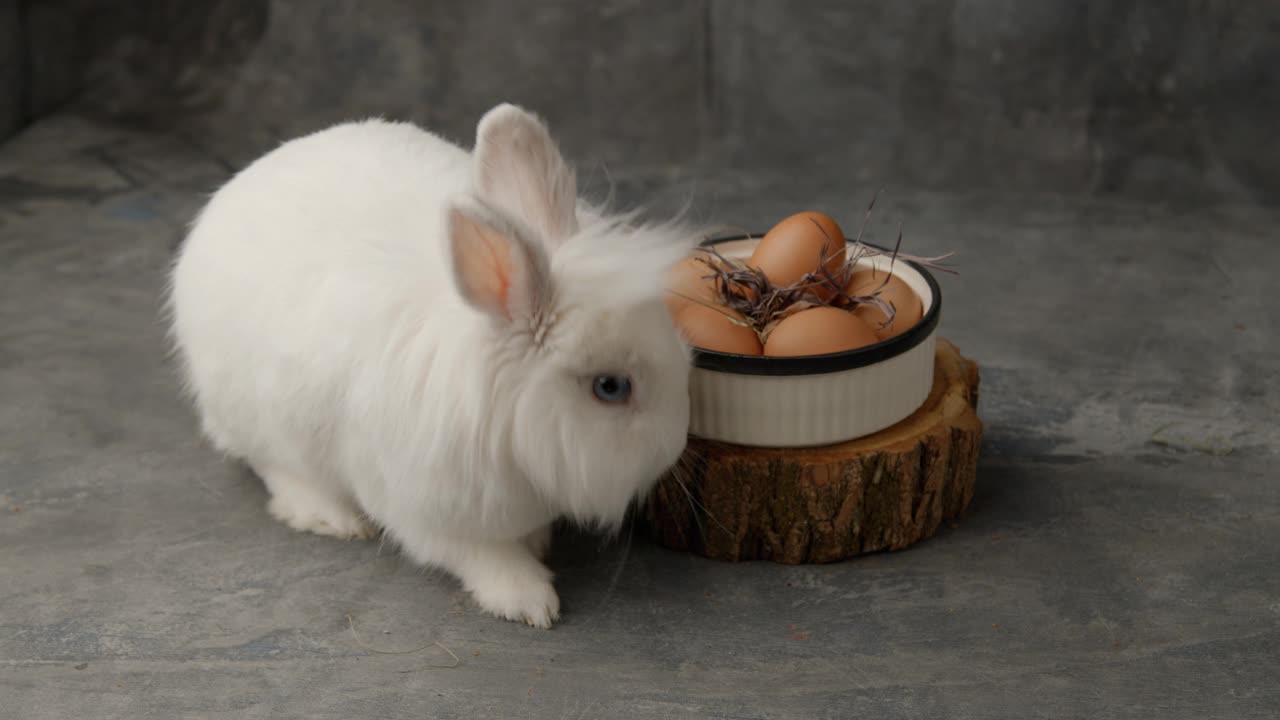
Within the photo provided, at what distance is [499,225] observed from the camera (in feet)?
7.52

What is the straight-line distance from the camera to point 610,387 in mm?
2512

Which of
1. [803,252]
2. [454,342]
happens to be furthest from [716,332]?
[454,342]

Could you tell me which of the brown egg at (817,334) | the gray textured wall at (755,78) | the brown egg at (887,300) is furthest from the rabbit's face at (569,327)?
the gray textured wall at (755,78)

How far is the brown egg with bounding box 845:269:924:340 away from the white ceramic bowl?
6cm

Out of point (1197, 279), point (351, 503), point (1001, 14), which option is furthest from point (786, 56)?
point (351, 503)

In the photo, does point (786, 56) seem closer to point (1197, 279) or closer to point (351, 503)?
point (1197, 279)

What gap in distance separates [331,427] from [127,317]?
1878 millimetres

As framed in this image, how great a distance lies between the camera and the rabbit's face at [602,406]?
2.46 metres

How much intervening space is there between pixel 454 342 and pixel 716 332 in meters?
0.63

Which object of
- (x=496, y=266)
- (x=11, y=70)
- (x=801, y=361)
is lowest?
(x=11, y=70)

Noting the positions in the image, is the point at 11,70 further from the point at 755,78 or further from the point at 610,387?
the point at 610,387

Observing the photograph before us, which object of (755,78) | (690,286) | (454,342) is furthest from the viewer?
(755,78)

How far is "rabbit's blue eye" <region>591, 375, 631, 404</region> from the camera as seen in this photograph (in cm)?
250

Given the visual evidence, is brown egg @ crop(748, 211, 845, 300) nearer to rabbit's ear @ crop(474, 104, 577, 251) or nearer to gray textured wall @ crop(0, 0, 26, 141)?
rabbit's ear @ crop(474, 104, 577, 251)
